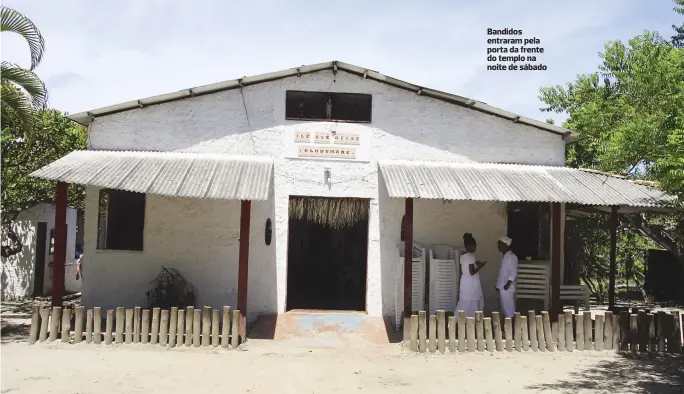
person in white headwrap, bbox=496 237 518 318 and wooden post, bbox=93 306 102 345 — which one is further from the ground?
person in white headwrap, bbox=496 237 518 318

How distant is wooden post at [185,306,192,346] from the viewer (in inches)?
380

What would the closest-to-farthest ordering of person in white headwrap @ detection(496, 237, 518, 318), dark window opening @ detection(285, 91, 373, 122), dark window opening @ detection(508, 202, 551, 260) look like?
person in white headwrap @ detection(496, 237, 518, 318) < dark window opening @ detection(285, 91, 373, 122) < dark window opening @ detection(508, 202, 551, 260)

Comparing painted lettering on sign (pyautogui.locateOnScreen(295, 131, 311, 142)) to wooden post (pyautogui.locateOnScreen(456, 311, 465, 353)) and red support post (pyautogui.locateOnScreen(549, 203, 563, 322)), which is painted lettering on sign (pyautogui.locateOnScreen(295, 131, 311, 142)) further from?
red support post (pyautogui.locateOnScreen(549, 203, 563, 322))

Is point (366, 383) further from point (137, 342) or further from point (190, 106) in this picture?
point (190, 106)

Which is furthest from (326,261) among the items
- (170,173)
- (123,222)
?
(170,173)

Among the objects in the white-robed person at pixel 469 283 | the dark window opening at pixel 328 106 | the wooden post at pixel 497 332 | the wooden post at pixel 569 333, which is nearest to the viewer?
the wooden post at pixel 497 332

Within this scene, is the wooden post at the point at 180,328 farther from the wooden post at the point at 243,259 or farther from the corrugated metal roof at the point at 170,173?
the corrugated metal roof at the point at 170,173

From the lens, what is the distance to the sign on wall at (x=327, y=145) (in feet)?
38.7

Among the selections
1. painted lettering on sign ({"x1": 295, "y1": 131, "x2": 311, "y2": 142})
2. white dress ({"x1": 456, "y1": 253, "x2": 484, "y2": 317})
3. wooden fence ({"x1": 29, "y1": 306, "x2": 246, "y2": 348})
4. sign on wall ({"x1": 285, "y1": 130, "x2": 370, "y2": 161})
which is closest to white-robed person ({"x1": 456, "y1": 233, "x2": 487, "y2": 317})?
white dress ({"x1": 456, "y1": 253, "x2": 484, "y2": 317})

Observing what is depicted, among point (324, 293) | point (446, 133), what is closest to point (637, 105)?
point (446, 133)

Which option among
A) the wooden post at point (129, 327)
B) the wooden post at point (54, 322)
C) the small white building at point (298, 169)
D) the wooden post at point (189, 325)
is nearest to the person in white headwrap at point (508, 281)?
the small white building at point (298, 169)

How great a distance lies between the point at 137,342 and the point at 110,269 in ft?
8.19

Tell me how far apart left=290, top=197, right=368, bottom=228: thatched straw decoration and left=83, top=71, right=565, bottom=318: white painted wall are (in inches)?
8.5

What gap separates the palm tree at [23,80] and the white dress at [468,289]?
8.03 m
